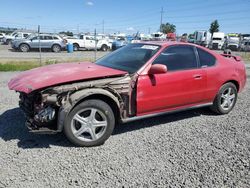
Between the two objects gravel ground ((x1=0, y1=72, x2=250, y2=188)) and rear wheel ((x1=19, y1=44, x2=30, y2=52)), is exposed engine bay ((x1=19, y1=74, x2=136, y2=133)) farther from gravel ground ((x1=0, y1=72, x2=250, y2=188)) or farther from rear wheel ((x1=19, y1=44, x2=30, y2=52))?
rear wheel ((x1=19, y1=44, x2=30, y2=52))

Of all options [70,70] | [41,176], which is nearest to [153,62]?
[70,70]

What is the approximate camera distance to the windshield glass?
393 centimetres

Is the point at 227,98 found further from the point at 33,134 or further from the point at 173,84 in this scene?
the point at 33,134

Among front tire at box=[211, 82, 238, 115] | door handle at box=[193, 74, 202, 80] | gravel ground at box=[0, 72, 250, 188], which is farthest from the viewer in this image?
front tire at box=[211, 82, 238, 115]

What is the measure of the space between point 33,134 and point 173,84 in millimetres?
2444

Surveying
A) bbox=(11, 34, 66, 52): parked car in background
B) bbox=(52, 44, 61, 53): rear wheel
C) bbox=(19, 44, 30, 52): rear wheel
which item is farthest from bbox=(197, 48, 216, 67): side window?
bbox=(52, 44, 61, 53): rear wheel

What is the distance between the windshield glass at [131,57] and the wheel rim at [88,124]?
879mm

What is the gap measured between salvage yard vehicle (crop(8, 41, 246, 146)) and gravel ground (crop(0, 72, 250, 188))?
32 cm

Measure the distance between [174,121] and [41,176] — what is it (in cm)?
270

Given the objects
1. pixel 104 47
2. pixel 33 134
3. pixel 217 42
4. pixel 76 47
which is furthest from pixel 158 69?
pixel 217 42

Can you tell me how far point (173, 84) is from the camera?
13.2 ft

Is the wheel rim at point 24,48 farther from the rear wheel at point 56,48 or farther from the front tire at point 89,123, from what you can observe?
the front tire at point 89,123

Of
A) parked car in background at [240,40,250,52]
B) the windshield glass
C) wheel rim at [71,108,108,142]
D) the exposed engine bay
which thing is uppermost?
parked car in background at [240,40,250,52]

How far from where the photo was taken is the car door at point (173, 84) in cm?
377
